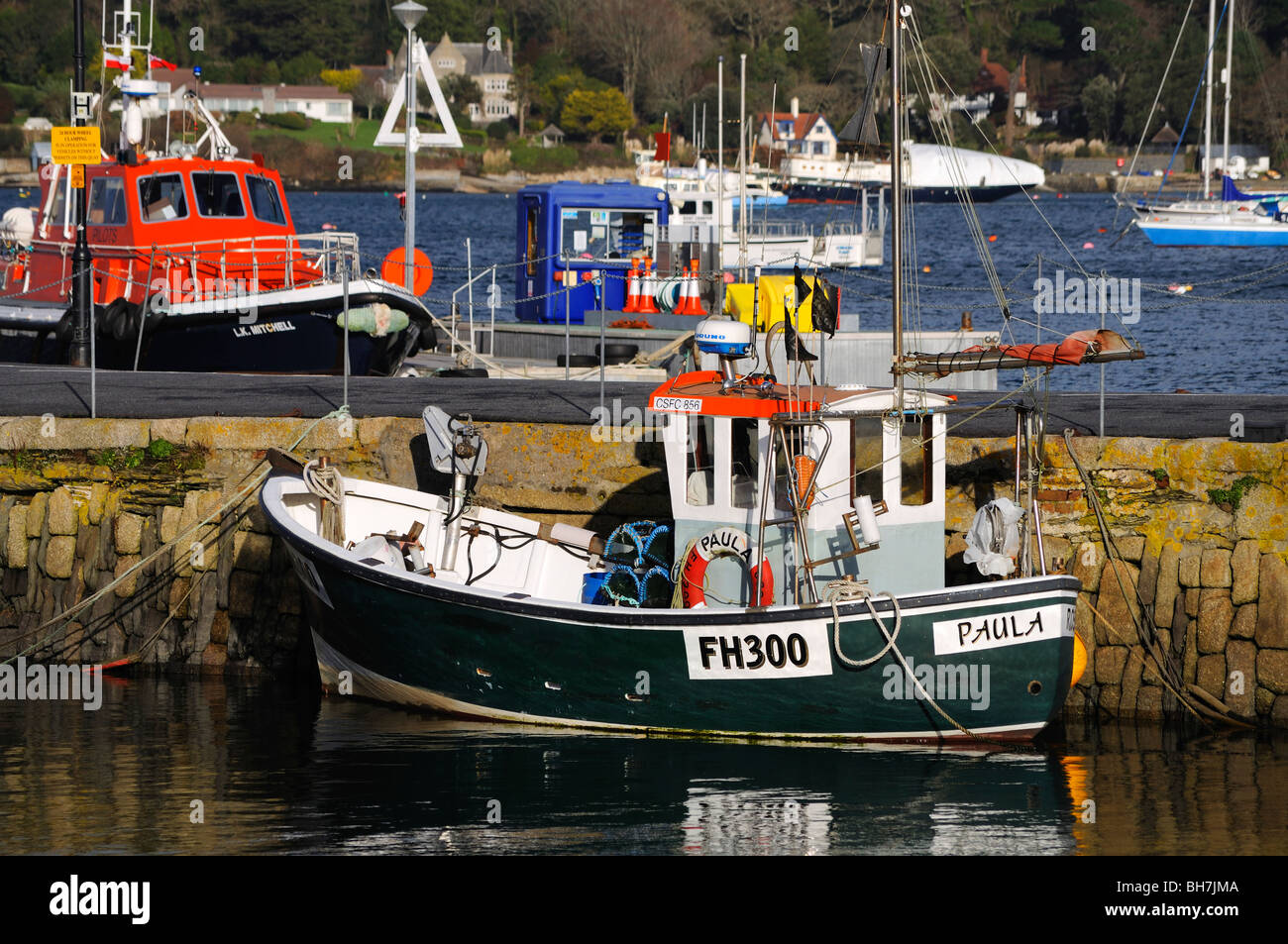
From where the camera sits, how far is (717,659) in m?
12.2

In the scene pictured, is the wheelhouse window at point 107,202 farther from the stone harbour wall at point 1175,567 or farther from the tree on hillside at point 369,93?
the tree on hillside at point 369,93

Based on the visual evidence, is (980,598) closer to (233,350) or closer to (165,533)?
(165,533)

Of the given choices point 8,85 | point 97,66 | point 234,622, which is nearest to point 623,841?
point 234,622

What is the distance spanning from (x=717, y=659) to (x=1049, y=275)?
138 feet

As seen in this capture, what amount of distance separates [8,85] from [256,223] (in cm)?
10556

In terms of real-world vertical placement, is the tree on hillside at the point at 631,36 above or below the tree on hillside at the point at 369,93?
above

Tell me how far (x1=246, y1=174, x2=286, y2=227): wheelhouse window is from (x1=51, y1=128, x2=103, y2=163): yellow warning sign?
5874mm

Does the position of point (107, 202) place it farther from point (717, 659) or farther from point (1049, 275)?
point (1049, 275)

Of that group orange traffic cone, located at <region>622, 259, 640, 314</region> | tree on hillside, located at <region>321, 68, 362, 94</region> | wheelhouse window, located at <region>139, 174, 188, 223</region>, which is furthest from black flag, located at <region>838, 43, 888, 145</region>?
tree on hillside, located at <region>321, 68, 362, 94</region>

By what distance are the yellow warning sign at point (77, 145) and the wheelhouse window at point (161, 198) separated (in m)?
4.91

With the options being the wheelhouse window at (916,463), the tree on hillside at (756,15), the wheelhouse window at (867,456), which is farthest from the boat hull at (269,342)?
the tree on hillside at (756,15)

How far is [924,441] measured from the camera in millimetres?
12664

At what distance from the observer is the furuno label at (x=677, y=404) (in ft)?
41.4

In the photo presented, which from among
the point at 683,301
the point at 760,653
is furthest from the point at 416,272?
the point at 760,653
